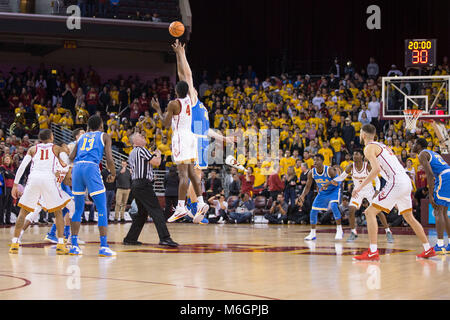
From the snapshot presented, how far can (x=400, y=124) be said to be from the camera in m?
21.6

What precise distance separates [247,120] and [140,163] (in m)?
11.5

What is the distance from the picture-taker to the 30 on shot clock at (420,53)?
18047mm

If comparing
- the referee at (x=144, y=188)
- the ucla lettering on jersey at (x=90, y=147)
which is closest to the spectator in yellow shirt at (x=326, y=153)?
the referee at (x=144, y=188)

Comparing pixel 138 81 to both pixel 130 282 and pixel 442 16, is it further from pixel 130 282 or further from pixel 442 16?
pixel 130 282

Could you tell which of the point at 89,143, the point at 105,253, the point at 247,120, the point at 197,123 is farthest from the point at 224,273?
the point at 247,120

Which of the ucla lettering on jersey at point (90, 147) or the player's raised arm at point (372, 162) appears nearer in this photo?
the player's raised arm at point (372, 162)

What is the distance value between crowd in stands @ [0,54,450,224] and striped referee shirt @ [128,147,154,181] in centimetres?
745

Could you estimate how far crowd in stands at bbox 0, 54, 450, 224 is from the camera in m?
20.0

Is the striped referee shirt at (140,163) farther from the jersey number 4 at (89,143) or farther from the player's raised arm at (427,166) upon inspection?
the player's raised arm at (427,166)

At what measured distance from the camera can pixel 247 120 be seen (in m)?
23.2

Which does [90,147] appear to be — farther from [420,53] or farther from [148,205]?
[420,53]

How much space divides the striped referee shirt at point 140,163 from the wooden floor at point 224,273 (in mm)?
1279

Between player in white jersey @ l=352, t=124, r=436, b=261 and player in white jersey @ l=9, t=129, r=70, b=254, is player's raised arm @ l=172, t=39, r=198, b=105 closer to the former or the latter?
player in white jersey @ l=352, t=124, r=436, b=261
